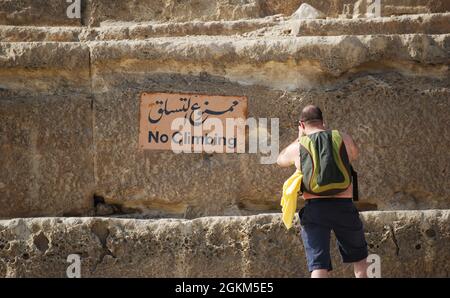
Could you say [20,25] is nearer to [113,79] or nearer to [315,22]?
[113,79]

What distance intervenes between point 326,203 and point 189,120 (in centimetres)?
156

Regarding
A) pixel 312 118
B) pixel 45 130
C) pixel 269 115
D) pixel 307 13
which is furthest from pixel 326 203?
pixel 307 13

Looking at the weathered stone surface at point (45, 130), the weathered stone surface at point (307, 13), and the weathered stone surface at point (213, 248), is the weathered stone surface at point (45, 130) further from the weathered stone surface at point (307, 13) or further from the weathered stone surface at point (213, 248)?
the weathered stone surface at point (307, 13)

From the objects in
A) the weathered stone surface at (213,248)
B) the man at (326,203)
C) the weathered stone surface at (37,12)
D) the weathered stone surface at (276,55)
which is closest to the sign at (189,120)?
the weathered stone surface at (276,55)

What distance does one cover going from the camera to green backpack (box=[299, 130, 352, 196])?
3977mm

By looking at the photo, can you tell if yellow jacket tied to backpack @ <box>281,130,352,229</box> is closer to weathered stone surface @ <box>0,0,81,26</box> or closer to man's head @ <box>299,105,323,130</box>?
man's head @ <box>299,105,323,130</box>

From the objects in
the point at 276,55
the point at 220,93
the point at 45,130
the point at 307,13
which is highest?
the point at 307,13

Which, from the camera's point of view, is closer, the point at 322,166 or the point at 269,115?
the point at 322,166

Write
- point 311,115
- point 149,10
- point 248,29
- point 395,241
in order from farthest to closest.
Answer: point 149,10 → point 248,29 → point 395,241 → point 311,115

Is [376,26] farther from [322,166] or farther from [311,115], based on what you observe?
[322,166]

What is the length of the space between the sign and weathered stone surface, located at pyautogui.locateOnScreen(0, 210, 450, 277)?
80 cm

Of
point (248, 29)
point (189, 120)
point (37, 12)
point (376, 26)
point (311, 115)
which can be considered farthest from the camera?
point (37, 12)

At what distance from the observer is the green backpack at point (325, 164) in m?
3.98

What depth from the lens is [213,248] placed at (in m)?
4.65
